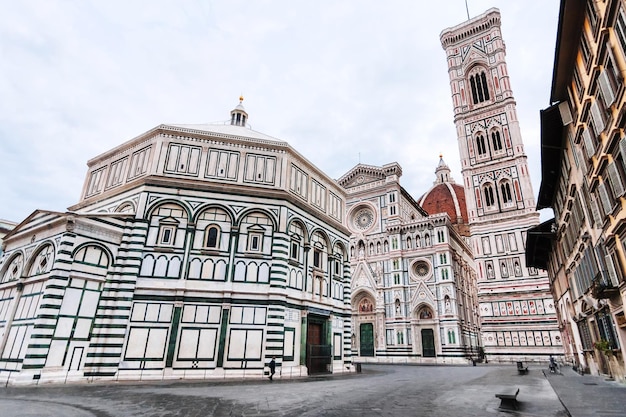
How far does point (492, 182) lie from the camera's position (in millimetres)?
45469

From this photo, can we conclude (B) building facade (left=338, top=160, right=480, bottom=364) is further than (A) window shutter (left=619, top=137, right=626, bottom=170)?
Yes

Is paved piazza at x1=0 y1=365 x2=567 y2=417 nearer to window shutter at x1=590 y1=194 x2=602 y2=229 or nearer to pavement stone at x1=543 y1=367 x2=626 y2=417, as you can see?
pavement stone at x1=543 y1=367 x2=626 y2=417

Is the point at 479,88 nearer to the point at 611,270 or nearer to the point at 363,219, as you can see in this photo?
the point at 363,219

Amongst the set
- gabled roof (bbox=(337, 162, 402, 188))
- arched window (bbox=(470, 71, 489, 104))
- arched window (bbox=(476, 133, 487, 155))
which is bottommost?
gabled roof (bbox=(337, 162, 402, 188))

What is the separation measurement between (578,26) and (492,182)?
37.0 m

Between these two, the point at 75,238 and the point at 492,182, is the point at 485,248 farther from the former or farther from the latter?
the point at 75,238

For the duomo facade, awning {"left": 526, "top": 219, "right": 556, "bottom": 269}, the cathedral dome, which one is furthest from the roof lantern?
the duomo facade

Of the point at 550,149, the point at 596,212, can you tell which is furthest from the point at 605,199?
the point at 550,149

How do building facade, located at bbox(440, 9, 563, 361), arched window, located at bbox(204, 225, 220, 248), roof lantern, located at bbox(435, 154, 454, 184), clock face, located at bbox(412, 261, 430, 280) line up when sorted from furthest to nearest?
roof lantern, located at bbox(435, 154, 454, 184)
clock face, located at bbox(412, 261, 430, 280)
building facade, located at bbox(440, 9, 563, 361)
arched window, located at bbox(204, 225, 220, 248)

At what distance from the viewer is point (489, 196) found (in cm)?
4547

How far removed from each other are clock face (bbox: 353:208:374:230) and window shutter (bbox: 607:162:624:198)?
37415 millimetres

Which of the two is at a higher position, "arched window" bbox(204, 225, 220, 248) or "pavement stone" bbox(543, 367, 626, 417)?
"arched window" bbox(204, 225, 220, 248)

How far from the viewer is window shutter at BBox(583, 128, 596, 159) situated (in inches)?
453

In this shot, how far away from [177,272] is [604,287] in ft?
54.1
